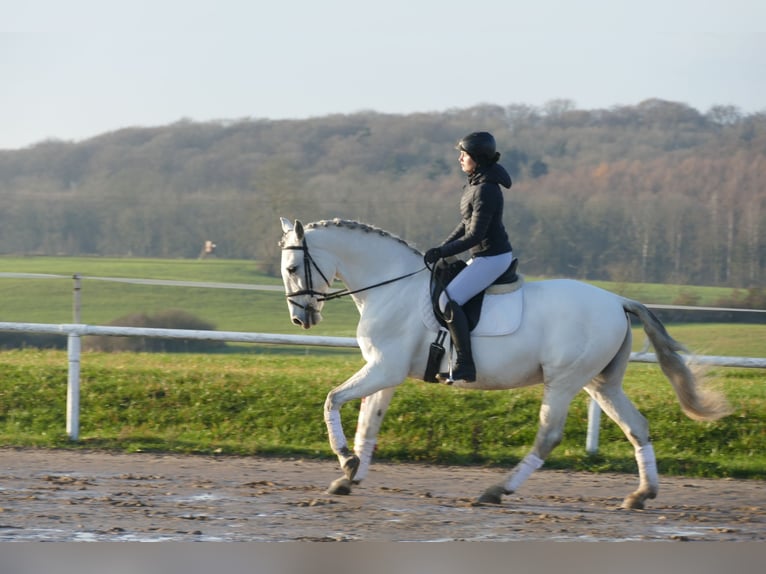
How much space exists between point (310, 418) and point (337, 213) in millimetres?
18960

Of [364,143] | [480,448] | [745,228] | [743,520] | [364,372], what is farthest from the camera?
[364,143]

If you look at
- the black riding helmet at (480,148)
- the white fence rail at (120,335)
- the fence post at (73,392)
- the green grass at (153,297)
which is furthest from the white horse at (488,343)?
the green grass at (153,297)

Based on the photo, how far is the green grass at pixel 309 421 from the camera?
31.5 ft

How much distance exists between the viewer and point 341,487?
7598 mm

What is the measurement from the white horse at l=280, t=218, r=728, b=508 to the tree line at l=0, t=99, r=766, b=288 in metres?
17.5

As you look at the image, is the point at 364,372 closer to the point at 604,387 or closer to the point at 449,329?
the point at 449,329

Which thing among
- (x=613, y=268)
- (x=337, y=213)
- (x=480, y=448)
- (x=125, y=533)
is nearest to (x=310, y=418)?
(x=480, y=448)

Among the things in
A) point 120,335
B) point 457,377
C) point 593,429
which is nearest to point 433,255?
point 457,377

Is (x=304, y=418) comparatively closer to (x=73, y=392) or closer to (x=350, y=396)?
(x=73, y=392)

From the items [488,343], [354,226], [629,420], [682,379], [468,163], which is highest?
[468,163]

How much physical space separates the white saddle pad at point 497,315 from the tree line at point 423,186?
1778 centimetres

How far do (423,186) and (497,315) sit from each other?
22.7m

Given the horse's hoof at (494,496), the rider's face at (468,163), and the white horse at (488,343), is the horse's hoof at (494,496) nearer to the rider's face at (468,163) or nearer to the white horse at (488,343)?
the white horse at (488,343)

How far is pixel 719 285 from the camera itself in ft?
85.8
